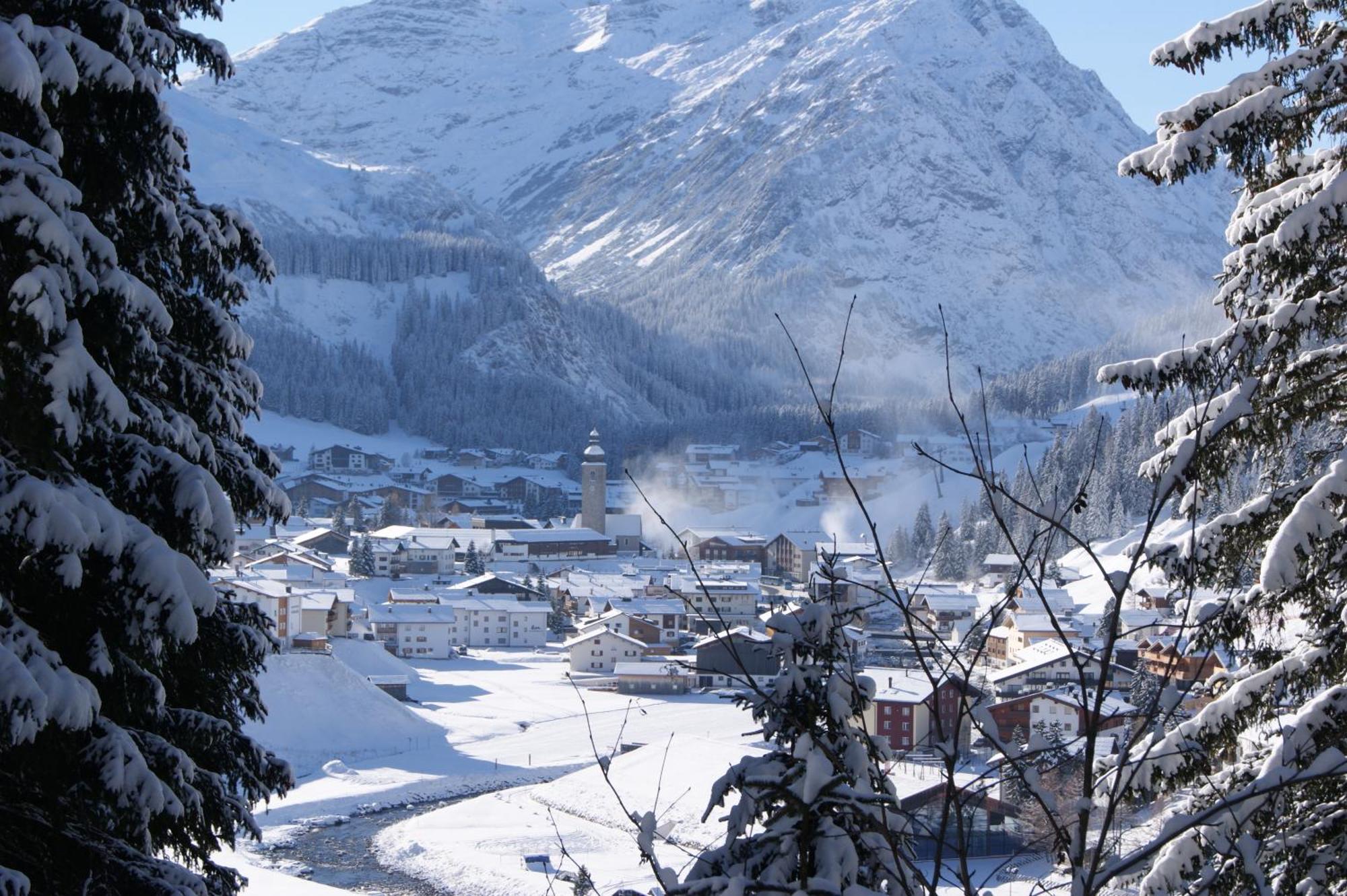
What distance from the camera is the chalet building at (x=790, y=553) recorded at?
7238 centimetres

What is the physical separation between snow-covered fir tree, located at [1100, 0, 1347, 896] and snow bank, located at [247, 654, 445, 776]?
2819 centimetres

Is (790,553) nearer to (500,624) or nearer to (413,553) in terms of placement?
(413,553)

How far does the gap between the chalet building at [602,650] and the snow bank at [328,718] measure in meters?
10.8

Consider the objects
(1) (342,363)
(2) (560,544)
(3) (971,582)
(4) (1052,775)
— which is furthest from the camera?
A: (1) (342,363)

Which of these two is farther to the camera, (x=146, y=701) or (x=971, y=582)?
(x=971, y=582)

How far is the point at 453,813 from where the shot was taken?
86.9ft

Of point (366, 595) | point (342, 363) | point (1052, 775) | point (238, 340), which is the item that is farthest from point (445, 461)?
point (238, 340)

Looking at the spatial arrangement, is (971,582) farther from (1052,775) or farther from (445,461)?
(445,461)

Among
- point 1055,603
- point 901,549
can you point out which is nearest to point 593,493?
point 901,549

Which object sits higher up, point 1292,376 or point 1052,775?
point 1292,376

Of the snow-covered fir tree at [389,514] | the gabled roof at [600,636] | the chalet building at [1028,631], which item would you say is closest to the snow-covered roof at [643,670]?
the gabled roof at [600,636]

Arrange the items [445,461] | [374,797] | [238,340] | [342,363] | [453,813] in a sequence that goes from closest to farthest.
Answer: [238,340]
[453,813]
[374,797]
[445,461]
[342,363]

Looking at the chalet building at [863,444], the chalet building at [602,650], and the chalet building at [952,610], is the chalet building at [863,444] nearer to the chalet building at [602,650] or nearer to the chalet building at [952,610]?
the chalet building at [952,610]

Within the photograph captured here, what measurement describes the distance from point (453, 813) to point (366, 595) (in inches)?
1354
